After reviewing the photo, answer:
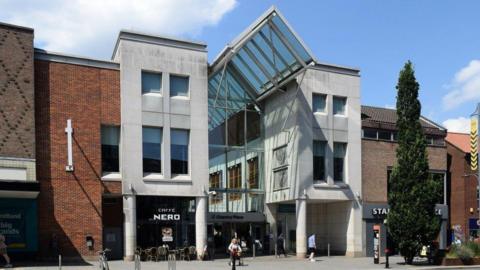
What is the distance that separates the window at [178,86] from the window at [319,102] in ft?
27.0

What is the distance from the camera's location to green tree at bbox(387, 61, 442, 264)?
27.0 metres

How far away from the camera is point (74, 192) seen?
26.2m

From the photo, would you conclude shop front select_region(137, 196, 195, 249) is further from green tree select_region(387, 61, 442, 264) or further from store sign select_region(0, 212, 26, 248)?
green tree select_region(387, 61, 442, 264)

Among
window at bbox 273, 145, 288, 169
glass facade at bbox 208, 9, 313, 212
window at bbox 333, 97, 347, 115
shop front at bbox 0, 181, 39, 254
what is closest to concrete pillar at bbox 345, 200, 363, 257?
glass facade at bbox 208, 9, 313, 212

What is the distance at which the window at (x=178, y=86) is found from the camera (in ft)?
95.9

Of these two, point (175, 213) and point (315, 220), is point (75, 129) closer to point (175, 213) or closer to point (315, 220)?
A: point (175, 213)

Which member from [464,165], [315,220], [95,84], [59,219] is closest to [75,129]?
[95,84]

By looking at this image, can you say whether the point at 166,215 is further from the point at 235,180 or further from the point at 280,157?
the point at 280,157

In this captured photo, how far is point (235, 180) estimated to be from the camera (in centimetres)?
3441

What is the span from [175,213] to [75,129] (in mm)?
7123

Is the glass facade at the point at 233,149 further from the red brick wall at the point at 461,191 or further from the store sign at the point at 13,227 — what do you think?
the red brick wall at the point at 461,191

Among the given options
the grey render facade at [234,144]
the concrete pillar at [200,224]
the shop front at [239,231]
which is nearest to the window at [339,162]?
the grey render facade at [234,144]

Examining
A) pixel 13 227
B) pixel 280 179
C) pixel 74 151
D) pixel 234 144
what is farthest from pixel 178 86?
pixel 13 227

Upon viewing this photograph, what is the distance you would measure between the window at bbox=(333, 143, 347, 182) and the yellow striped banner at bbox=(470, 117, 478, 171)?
958 centimetres
